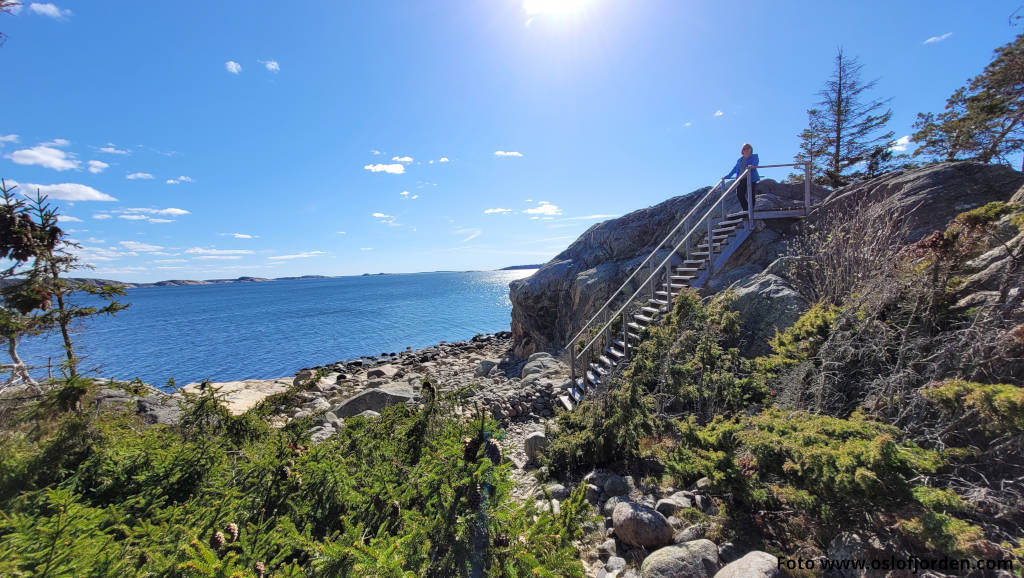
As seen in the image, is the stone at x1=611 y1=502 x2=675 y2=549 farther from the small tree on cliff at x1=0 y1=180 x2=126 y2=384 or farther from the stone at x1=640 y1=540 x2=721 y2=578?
the small tree on cliff at x1=0 y1=180 x2=126 y2=384

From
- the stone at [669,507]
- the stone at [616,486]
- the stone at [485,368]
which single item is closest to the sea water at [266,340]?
the stone at [485,368]

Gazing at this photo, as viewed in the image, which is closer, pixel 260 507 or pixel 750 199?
pixel 260 507

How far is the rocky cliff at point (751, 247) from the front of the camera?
6.85 m

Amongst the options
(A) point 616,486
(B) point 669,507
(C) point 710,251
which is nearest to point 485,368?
(C) point 710,251

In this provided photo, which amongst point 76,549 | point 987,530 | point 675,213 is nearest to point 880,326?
point 987,530

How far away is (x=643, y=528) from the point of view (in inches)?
139

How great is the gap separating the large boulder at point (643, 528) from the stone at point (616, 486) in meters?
0.93

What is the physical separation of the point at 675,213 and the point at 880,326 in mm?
11396

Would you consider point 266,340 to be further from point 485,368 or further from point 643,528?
point 643,528

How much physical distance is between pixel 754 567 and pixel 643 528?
1.04 metres

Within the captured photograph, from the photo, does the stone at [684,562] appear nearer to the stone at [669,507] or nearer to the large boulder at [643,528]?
the large boulder at [643,528]

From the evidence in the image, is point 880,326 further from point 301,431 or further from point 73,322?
point 73,322

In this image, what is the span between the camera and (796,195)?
1149 centimetres

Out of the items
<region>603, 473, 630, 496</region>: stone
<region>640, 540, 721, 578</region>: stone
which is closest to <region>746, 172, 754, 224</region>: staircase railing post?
<region>603, 473, 630, 496</region>: stone
